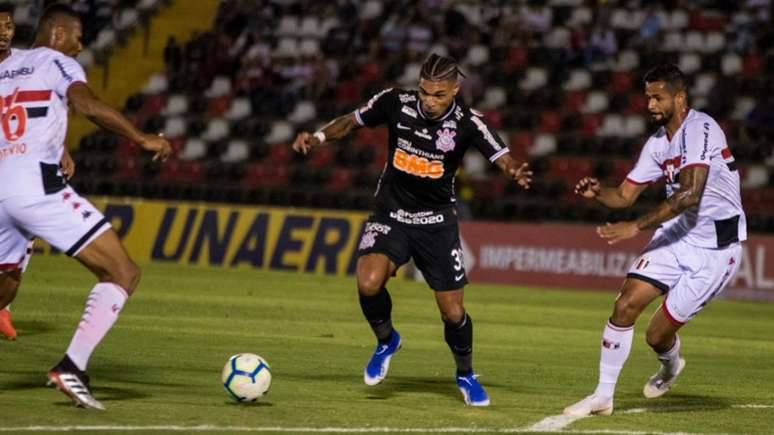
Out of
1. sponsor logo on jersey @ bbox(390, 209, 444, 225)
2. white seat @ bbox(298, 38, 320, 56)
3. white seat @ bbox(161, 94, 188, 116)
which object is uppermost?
sponsor logo on jersey @ bbox(390, 209, 444, 225)

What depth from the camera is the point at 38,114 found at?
28.9 ft

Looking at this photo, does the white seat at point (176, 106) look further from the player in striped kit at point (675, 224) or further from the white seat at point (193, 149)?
the player in striped kit at point (675, 224)

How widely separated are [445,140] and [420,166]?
0.27 meters

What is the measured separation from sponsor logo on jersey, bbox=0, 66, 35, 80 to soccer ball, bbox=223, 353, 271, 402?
2.38m

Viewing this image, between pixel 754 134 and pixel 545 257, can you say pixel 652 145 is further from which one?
pixel 754 134

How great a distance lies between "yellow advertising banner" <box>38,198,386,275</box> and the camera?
24.5 metres

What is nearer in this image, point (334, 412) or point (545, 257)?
point (334, 412)

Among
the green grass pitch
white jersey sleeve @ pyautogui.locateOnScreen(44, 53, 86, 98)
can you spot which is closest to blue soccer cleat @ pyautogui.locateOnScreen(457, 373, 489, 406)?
the green grass pitch

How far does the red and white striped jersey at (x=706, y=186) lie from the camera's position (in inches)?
395

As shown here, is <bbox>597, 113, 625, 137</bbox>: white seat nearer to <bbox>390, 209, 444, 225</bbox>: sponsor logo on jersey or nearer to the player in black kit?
the player in black kit

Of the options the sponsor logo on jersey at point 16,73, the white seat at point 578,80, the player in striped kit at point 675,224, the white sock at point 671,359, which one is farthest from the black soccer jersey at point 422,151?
the white seat at point 578,80

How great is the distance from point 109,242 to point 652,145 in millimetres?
4119

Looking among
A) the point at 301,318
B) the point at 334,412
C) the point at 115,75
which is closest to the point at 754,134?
the point at 301,318

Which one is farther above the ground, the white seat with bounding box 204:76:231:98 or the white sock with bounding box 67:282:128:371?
the white sock with bounding box 67:282:128:371
